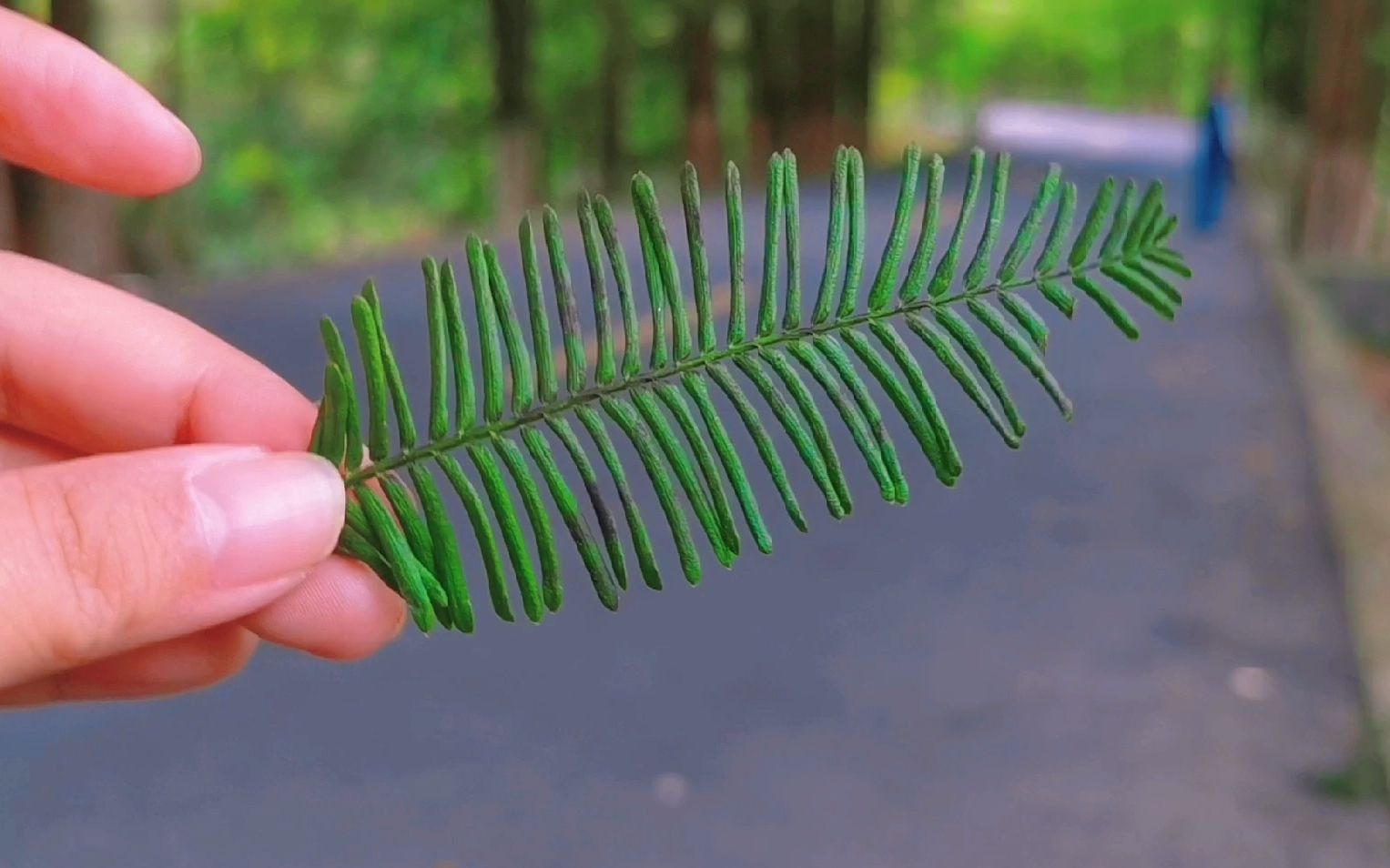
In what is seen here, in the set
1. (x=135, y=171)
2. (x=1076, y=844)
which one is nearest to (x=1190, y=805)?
(x=1076, y=844)

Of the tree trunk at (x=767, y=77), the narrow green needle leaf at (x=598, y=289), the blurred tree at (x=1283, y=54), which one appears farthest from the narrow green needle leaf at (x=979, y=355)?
the tree trunk at (x=767, y=77)

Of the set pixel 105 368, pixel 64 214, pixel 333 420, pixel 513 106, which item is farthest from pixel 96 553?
pixel 513 106

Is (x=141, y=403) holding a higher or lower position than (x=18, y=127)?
lower

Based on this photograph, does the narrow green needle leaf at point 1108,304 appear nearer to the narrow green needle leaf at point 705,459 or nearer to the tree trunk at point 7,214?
the narrow green needle leaf at point 705,459

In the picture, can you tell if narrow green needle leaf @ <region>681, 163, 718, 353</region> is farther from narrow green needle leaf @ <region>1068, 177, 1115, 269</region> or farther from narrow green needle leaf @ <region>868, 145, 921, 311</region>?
narrow green needle leaf @ <region>1068, 177, 1115, 269</region>

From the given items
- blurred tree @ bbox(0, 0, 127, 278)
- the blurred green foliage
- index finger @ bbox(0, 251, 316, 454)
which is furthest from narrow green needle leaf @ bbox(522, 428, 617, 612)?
the blurred green foliage

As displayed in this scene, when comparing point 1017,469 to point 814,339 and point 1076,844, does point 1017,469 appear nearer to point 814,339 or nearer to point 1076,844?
point 1076,844
